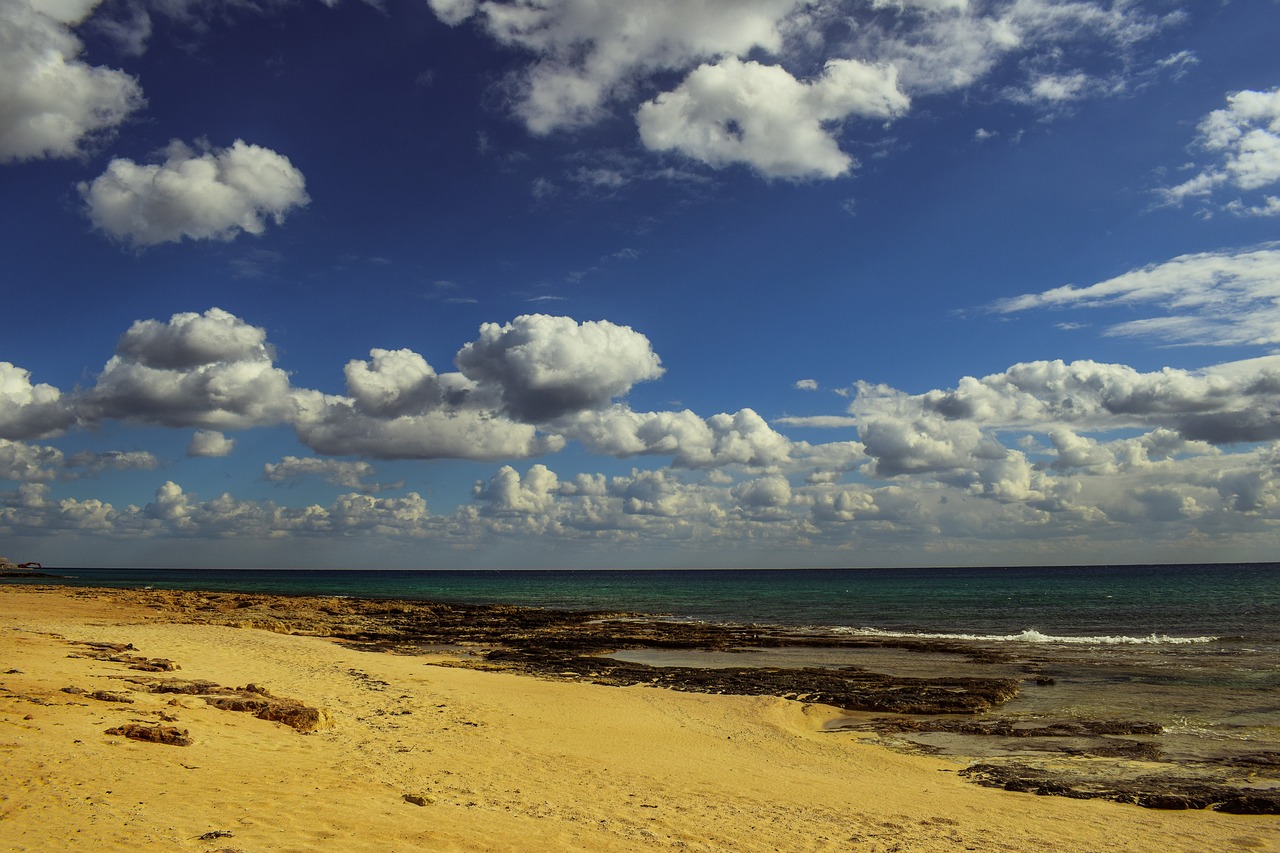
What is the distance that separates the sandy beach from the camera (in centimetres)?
818

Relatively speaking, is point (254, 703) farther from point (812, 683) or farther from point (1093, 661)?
point (1093, 661)

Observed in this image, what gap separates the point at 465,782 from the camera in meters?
11.1

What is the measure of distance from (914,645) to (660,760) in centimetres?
2540

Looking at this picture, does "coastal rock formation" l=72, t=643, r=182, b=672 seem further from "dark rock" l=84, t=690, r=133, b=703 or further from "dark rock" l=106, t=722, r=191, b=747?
"dark rock" l=106, t=722, r=191, b=747

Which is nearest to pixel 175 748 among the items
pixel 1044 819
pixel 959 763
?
pixel 1044 819

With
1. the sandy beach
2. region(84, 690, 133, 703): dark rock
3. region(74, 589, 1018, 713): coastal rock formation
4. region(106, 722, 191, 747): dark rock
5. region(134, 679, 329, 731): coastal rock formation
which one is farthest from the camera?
region(74, 589, 1018, 713): coastal rock formation

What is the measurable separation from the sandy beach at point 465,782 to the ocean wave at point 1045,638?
24477mm

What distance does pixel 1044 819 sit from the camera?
37.4ft

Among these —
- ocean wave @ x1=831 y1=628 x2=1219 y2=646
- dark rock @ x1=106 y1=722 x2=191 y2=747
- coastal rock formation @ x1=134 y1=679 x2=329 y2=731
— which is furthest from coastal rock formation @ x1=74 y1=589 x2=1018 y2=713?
dark rock @ x1=106 y1=722 x2=191 y2=747

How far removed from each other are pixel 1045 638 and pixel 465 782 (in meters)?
38.0

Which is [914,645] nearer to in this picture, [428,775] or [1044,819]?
[1044,819]

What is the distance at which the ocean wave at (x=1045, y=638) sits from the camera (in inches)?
1455

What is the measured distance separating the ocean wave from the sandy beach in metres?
24.5

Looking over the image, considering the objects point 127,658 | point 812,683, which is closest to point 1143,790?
point 812,683
